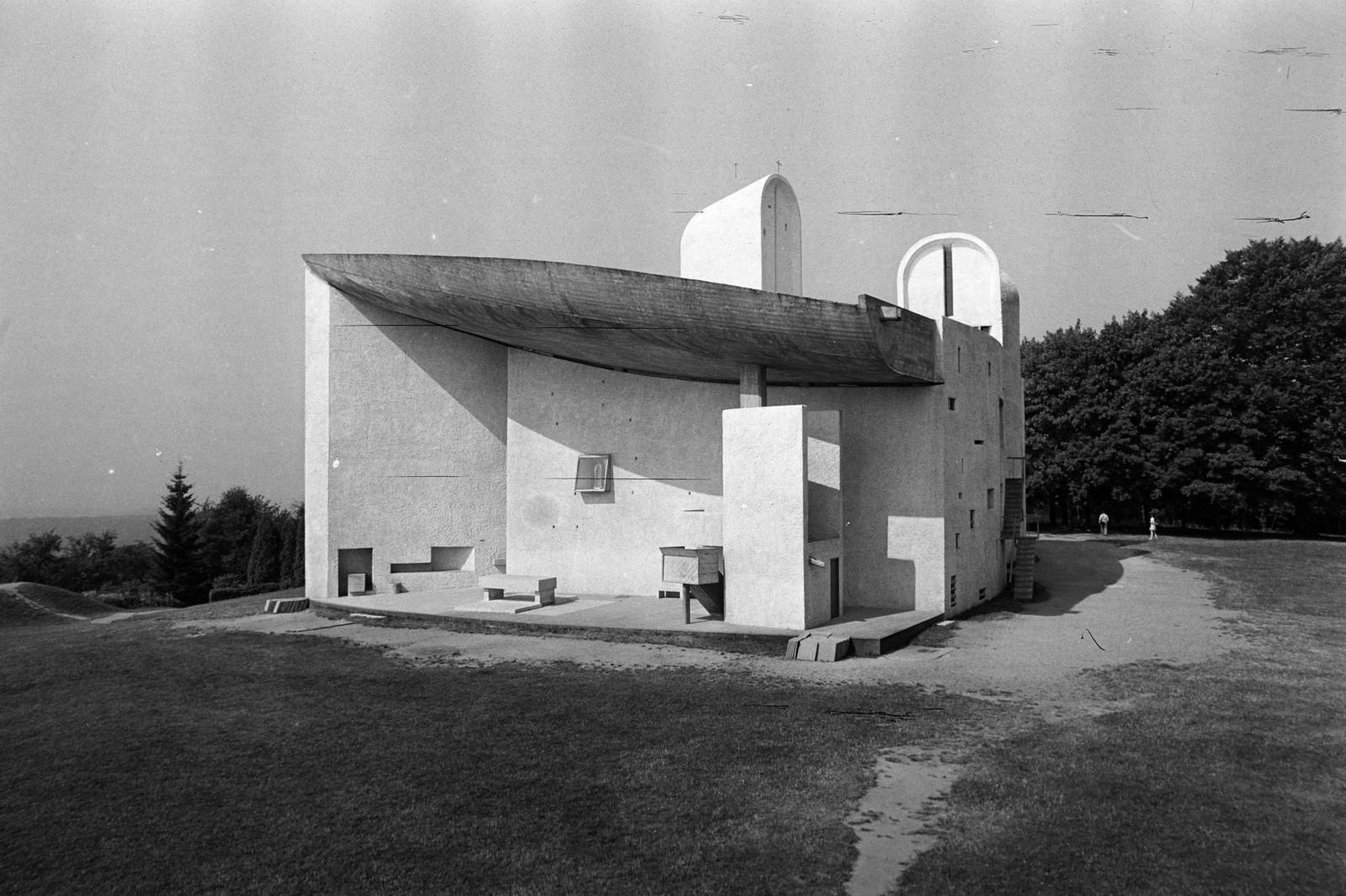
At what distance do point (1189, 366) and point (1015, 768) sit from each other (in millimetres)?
32688

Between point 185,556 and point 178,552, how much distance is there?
0.37m

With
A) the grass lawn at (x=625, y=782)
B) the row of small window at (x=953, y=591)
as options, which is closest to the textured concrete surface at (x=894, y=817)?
the grass lawn at (x=625, y=782)

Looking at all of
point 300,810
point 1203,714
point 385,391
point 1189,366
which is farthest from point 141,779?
point 1189,366

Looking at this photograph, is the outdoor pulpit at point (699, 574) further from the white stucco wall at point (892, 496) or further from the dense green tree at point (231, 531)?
the dense green tree at point (231, 531)

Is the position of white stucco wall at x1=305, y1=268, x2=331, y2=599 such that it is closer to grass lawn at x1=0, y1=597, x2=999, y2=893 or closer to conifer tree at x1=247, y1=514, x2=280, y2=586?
grass lawn at x1=0, y1=597, x2=999, y2=893

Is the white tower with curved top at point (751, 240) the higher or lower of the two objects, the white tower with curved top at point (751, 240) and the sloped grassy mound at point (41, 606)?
the higher

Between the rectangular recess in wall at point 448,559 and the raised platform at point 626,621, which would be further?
the rectangular recess in wall at point 448,559

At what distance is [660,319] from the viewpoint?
46.3ft

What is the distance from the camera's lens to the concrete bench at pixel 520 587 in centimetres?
1806

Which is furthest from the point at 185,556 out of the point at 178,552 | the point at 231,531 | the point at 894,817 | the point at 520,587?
the point at 894,817

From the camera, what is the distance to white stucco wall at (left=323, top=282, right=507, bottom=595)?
64.5 feet

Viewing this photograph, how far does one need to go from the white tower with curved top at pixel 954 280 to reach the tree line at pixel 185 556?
2312 centimetres

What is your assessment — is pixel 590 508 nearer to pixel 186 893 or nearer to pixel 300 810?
pixel 300 810

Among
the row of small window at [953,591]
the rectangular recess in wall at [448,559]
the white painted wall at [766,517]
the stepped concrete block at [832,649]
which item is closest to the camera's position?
the stepped concrete block at [832,649]
